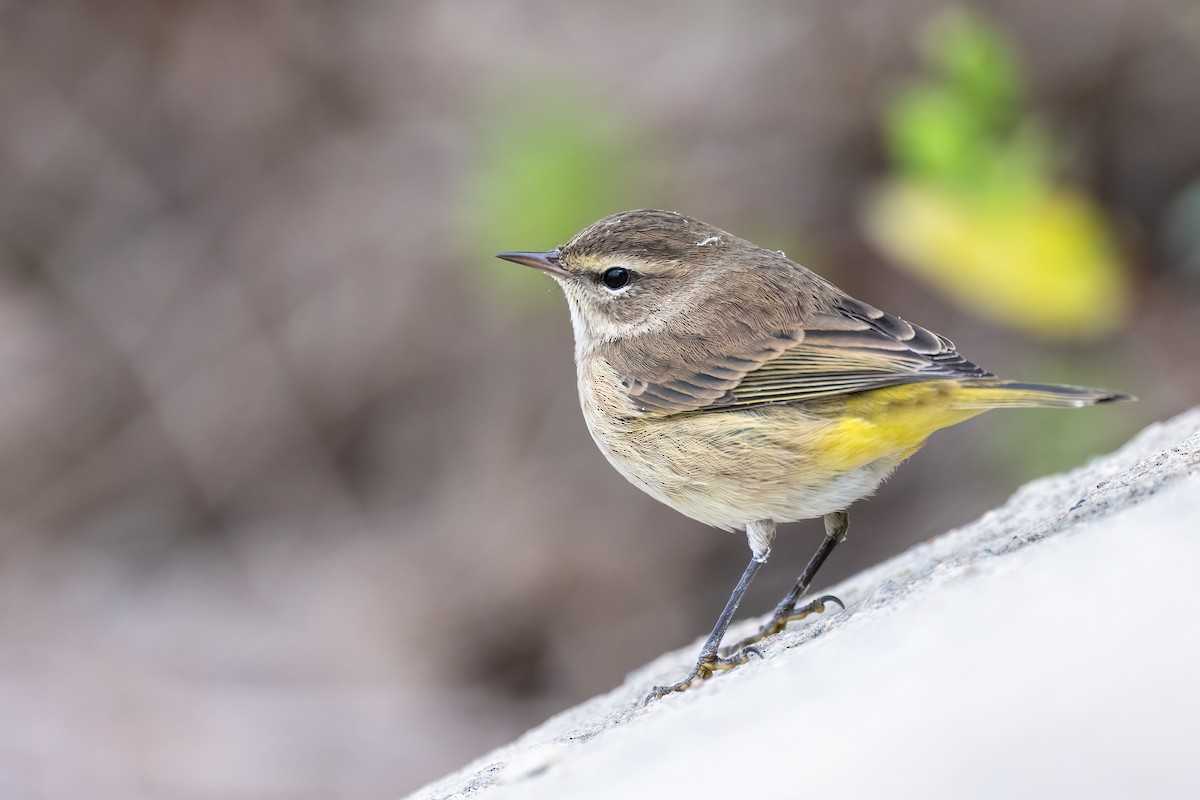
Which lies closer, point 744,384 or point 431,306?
→ point 744,384

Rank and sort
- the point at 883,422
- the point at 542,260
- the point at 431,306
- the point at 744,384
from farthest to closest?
the point at 431,306 < the point at 542,260 < the point at 744,384 < the point at 883,422

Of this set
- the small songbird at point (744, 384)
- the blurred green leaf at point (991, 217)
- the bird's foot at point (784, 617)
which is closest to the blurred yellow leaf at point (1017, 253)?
the blurred green leaf at point (991, 217)

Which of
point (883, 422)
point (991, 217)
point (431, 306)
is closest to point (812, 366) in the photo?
point (883, 422)

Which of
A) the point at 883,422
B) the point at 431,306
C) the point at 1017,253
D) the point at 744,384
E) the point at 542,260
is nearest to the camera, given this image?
the point at 883,422

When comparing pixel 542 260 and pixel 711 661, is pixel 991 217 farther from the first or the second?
pixel 711 661

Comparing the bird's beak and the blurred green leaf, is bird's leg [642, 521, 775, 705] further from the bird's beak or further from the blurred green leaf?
the blurred green leaf

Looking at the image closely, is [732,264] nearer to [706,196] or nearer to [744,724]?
[744,724]

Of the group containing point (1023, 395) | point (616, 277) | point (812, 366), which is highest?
point (616, 277)
